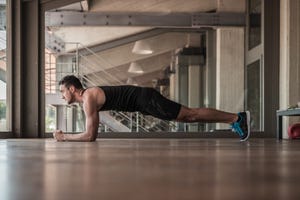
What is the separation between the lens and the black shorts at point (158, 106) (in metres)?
→ 4.59

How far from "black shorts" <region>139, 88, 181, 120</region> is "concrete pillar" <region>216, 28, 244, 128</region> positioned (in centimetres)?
251

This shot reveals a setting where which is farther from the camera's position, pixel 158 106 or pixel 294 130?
pixel 294 130

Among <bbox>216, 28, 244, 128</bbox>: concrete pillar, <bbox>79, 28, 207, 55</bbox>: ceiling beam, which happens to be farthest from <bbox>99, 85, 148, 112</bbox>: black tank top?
<bbox>216, 28, 244, 128</bbox>: concrete pillar

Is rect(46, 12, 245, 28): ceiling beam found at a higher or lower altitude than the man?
higher

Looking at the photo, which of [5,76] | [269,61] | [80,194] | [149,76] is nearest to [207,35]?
[269,61]

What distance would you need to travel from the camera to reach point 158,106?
459 cm

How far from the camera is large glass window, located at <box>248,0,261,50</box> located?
691cm

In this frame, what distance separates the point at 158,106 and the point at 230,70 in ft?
9.96

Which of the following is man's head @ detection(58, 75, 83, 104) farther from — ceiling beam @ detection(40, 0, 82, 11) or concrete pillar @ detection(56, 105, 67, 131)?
ceiling beam @ detection(40, 0, 82, 11)

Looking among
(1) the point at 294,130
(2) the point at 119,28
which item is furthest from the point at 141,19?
(1) the point at 294,130

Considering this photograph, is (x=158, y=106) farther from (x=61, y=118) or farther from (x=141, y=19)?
(x=141, y=19)

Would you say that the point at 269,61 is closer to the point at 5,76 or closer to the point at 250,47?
the point at 250,47

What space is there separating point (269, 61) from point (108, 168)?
17.9 feet

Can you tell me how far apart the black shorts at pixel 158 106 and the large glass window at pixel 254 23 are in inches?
108
